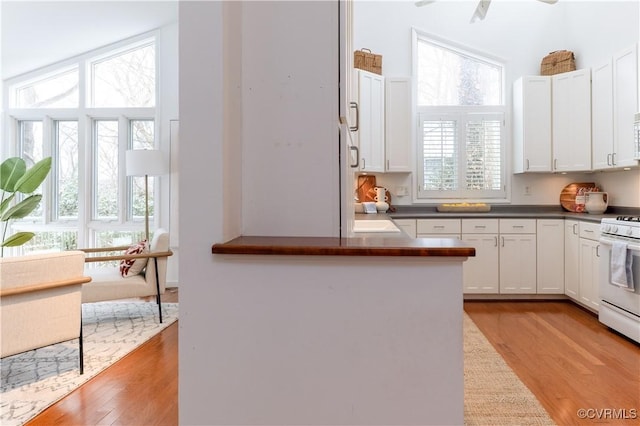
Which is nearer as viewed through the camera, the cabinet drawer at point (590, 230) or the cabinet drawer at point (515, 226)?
the cabinet drawer at point (590, 230)

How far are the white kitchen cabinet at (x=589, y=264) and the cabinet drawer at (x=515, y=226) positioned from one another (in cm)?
48

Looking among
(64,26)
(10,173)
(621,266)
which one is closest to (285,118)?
(621,266)

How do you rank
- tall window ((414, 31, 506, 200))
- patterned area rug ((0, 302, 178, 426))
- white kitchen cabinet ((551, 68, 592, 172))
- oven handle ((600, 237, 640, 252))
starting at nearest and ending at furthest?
1. patterned area rug ((0, 302, 178, 426))
2. oven handle ((600, 237, 640, 252))
3. white kitchen cabinet ((551, 68, 592, 172))
4. tall window ((414, 31, 506, 200))

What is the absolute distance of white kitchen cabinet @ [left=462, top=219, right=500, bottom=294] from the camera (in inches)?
162

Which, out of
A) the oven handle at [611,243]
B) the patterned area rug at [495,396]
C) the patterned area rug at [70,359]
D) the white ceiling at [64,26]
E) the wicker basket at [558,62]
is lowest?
the patterned area rug at [70,359]

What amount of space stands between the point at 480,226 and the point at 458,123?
1357 millimetres

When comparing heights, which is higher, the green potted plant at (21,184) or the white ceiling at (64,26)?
the white ceiling at (64,26)

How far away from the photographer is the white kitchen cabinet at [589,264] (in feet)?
11.4

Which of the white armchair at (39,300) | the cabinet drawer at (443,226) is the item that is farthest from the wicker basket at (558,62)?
the white armchair at (39,300)

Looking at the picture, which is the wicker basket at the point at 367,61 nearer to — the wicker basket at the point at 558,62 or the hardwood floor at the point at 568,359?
the wicker basket at the point at 558,62

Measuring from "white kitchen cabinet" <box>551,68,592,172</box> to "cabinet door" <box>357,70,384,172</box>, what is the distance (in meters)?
1.90

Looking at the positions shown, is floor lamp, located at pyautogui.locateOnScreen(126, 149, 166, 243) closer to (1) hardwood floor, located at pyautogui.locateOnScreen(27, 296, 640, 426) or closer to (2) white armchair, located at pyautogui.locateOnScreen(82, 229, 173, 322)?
(2) white armchair, located at pyautogui.locateOnScreen(82, 229, 173, 322)

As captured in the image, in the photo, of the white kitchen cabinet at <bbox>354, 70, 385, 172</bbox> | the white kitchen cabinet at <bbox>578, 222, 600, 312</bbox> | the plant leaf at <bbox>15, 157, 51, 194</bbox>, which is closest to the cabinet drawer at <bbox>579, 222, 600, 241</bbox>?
the white kitchen cabinet at <bbox>578, 222, 600, 312</bbox>

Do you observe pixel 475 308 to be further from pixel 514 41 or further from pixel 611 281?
pixel 514 41
